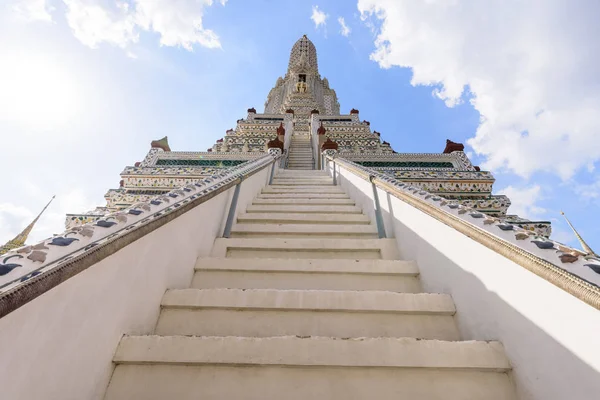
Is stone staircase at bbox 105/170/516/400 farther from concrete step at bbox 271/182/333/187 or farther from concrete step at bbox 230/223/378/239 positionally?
concrete step at bbox 271/182/333/187

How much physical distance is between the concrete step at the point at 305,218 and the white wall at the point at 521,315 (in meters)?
1.22

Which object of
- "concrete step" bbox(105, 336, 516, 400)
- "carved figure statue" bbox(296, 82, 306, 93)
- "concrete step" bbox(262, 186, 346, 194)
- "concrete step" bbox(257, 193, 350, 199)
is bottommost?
"concrete step" bbox(105, 336, 516, 400)

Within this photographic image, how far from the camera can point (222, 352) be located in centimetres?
119

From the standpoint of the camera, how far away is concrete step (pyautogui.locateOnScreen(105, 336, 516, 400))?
1.10 meters

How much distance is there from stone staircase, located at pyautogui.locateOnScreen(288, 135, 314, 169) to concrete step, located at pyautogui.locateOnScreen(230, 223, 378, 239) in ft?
21.3

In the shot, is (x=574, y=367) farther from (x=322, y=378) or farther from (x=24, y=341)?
(x=24, y=341)

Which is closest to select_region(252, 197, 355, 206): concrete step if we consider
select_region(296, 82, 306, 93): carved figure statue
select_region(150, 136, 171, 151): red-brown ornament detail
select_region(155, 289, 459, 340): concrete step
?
select_region(155, 289, 459, 340): concrete step

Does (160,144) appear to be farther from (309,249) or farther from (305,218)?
(309,249)

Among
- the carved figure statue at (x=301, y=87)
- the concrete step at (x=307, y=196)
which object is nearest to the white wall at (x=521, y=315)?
the concrete step at (x=307, y=196)

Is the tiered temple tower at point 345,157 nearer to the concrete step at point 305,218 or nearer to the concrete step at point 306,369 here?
the concrete step at point 305,218

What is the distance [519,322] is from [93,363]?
63.9 inches

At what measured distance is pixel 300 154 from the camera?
1032cm

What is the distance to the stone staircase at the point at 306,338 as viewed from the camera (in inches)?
44.1

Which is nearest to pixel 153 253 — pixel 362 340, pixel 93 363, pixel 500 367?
pixel 93 363
